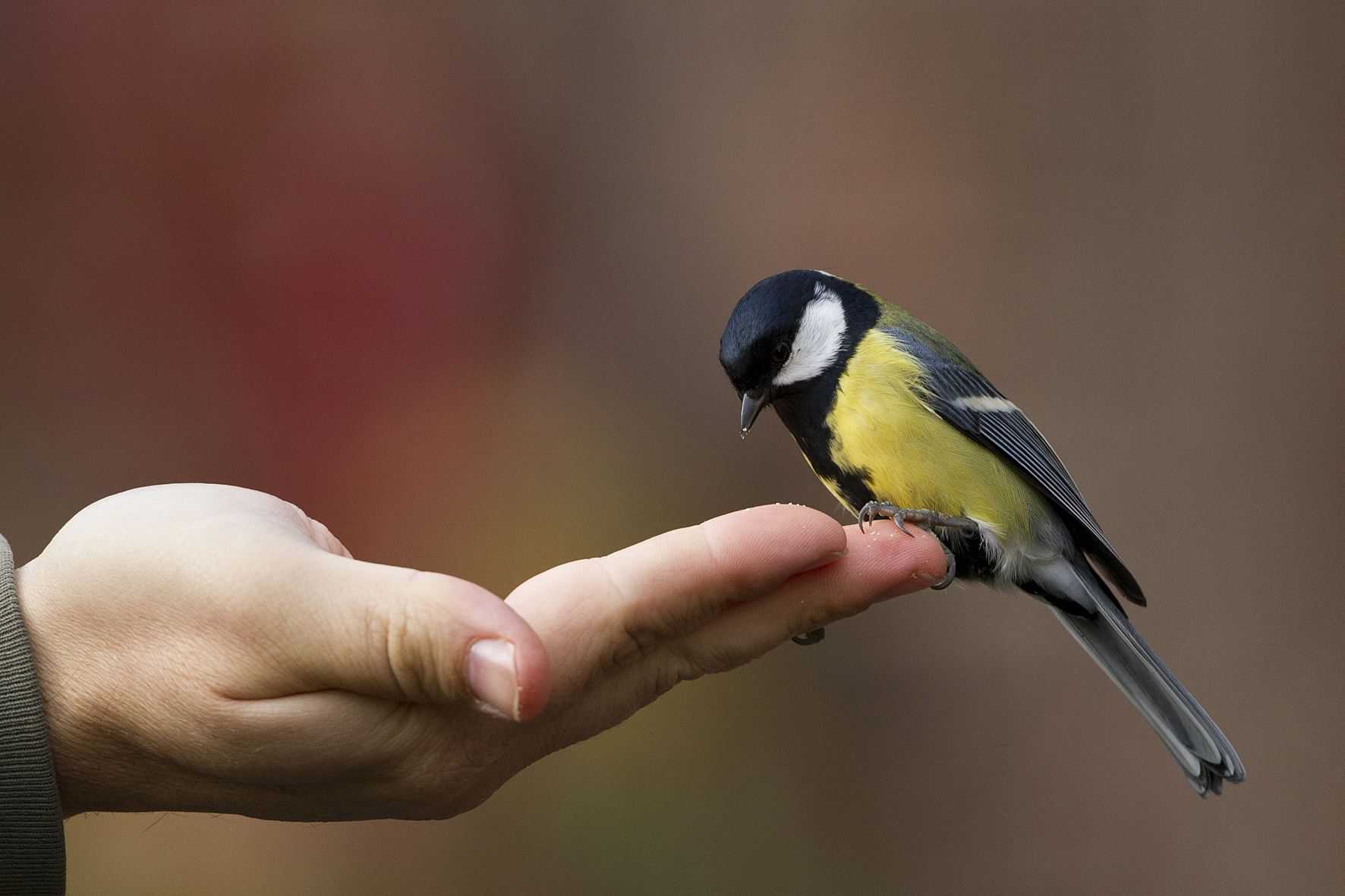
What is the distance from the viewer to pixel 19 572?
925mm

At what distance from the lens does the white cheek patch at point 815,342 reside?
1.39m

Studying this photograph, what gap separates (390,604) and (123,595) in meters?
0.28

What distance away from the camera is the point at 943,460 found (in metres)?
1.33

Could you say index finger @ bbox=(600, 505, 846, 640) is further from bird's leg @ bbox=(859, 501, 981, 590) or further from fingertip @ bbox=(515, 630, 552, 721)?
bird's leg @ bbox=(859, 501, 981, 590)

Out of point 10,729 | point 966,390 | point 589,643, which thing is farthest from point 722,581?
point 966,390

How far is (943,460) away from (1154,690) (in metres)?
0.41

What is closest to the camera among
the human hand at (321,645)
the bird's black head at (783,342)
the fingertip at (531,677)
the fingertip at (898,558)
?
the fingertip at (531,677)

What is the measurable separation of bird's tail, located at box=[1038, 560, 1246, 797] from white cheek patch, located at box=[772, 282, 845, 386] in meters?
0.42

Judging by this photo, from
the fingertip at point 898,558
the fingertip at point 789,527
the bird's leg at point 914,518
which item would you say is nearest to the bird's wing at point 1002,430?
the bird's leg at point 914,518

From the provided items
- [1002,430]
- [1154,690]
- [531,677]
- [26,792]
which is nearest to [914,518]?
[1002,430]

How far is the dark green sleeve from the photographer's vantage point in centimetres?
82

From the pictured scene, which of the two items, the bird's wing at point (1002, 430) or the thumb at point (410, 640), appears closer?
the thumb at point (410, 640)

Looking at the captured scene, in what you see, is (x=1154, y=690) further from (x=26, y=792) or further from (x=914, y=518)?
(x=26, y=792)

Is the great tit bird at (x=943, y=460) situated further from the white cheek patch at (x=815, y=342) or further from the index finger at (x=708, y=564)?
the index finger at (x=708, y=564)
